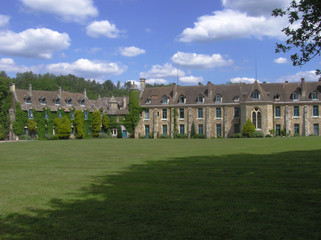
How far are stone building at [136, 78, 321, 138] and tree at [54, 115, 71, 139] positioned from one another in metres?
11.3

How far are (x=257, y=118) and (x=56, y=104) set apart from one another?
106 feet

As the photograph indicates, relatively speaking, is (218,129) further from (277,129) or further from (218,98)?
(277,129)

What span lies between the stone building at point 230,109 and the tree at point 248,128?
133 centimetres

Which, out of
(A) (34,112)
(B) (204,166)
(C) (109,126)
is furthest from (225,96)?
(B) (204,166)

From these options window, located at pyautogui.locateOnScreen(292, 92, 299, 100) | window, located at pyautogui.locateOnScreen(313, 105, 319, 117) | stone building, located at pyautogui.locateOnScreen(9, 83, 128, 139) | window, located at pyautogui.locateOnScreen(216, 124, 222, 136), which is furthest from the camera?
window, located at pyautogui.locateOnScreen(216, 124, 222, 136)

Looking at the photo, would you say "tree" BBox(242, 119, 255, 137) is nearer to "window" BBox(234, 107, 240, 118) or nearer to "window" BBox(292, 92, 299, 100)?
"window" BBox(234, 107, 240, 118)

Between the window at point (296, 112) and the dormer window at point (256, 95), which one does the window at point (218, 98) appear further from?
the window at point (296, 112)

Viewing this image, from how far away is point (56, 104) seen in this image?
55219 millimetres

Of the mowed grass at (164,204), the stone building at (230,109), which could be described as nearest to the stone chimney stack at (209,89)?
the stone building at (230,109)

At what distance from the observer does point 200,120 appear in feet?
173

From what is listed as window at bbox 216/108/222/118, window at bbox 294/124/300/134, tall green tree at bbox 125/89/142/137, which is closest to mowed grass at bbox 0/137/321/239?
window at bbox 294/124/300/134

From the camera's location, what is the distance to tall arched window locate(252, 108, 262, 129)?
158ft

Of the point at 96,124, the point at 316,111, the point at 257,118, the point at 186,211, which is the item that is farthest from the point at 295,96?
the point at 186,211

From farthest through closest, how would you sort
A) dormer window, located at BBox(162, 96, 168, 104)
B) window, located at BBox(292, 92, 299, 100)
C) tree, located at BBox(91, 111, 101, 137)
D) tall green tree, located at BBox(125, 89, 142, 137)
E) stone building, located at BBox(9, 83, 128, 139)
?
tree, located at BBox(91, 111, 101, 137) < tall green tree, located at BBox(125, 89, 142, 137) < dormer window, located at BBox(162, 96, 168, 104) < stone building, located at BBox(9, 83, 128, 139) < window, located at BBox(292, 92, 299, 100)
